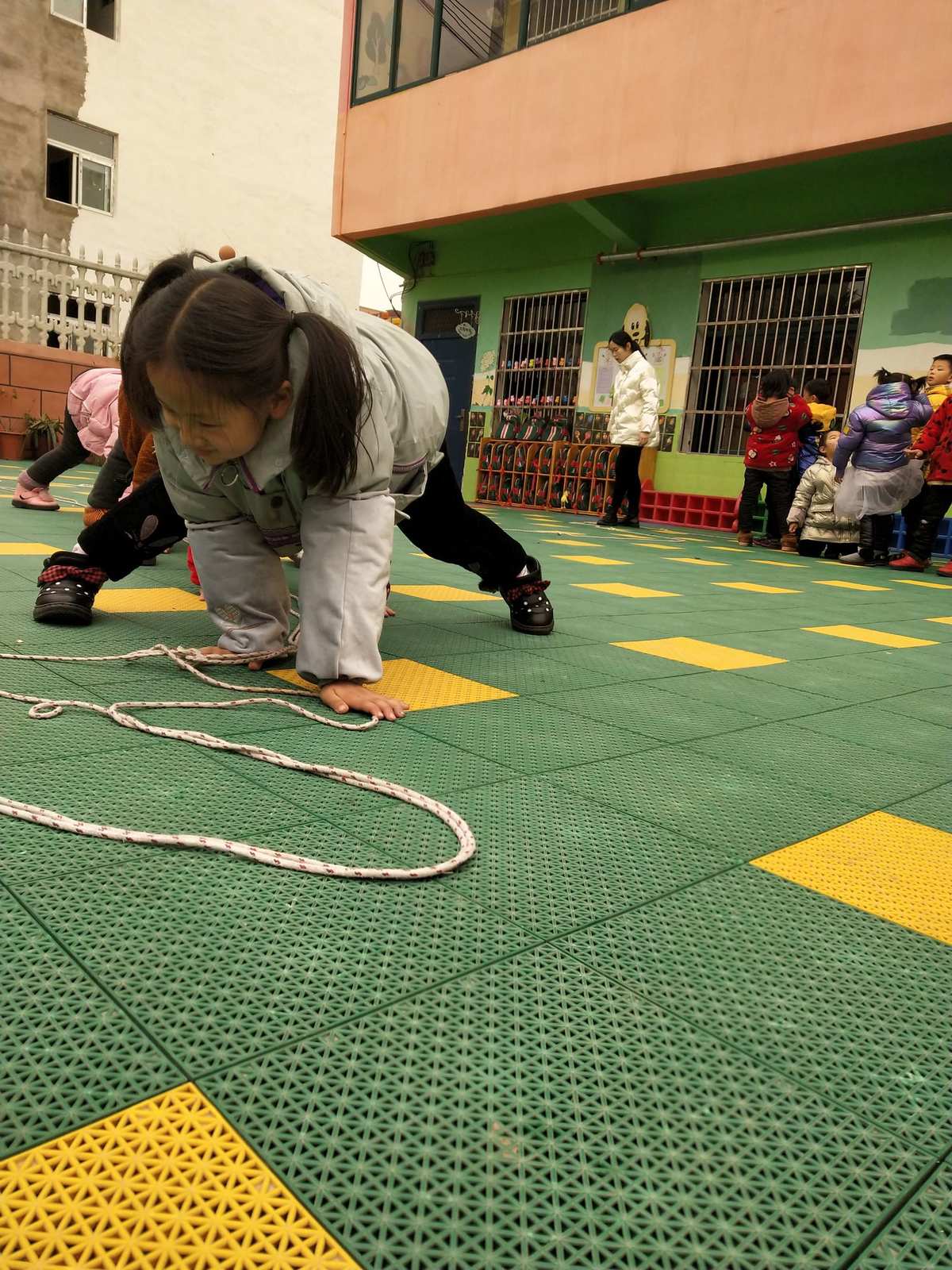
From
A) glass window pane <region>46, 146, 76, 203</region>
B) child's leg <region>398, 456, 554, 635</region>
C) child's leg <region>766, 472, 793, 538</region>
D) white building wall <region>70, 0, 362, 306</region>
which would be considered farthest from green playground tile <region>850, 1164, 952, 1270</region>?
glass window pane <region>46, 146, 76, 203</region>

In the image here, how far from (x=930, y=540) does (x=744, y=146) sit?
12.5 feet

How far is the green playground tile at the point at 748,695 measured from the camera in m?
2.14

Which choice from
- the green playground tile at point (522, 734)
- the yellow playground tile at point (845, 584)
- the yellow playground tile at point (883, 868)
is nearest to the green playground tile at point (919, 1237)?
the yellow playground tile at point (883, 868)

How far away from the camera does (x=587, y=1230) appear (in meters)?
0.63

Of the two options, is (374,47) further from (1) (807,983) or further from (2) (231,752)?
(1) (807,983)

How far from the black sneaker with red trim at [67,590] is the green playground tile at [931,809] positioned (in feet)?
6.07

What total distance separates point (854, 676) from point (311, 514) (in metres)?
1.66

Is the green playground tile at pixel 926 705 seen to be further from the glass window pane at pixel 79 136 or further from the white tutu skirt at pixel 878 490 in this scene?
the glass window pane at pixel 79 136

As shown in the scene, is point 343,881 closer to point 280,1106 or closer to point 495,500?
point 280,1106

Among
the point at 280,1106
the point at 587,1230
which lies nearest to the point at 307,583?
the point at 280,1106

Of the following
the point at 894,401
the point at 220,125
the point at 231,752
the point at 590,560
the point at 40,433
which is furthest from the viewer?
the point at 220,125

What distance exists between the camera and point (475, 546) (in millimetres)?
2605

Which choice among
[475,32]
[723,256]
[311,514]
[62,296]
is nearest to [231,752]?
[311,514]

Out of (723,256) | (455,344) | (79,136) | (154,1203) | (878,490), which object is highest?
(79,136)
